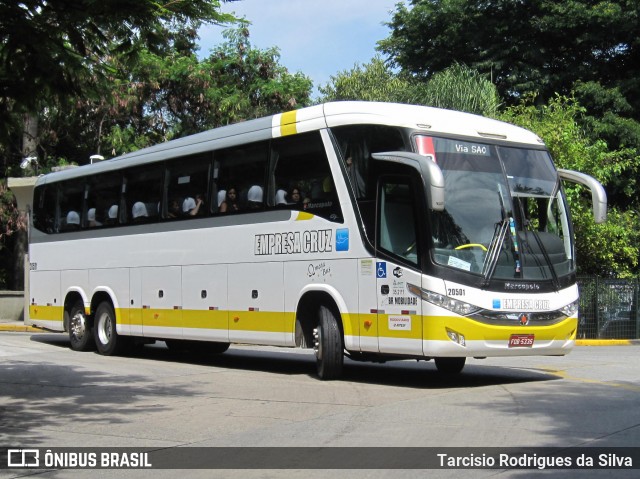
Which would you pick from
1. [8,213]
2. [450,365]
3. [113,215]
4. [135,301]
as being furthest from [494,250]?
[8,213]

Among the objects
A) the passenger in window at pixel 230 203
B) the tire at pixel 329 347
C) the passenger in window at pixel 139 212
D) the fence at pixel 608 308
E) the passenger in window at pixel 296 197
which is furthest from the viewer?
Result: the fence at pixel 608 308

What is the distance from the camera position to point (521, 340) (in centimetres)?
1233

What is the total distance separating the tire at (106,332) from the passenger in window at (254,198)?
→ 534 centimetres

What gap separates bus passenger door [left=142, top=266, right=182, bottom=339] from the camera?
1697 cm

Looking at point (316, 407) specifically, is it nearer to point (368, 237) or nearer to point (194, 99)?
point (368, 237)

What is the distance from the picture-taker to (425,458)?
7.70 meters

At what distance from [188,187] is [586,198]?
1484cm

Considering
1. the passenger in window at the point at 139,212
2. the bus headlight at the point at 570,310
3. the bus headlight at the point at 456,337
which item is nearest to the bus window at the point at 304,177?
the bus headlight at the point at 456,337

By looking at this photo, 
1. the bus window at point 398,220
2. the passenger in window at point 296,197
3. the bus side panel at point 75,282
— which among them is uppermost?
the passenger in window at point 296,197

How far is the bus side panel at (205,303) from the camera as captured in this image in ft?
52.0

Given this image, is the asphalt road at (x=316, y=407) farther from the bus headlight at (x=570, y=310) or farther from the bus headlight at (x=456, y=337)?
the bus headlight at (x=570, y=310)

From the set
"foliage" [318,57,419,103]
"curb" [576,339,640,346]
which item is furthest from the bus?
"foliage" [318,57,419,103]

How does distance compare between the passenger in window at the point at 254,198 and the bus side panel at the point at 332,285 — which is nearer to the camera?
the bus side panel at the point at 332,285

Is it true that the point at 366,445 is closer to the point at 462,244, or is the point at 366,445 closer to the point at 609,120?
the point at 462,244
